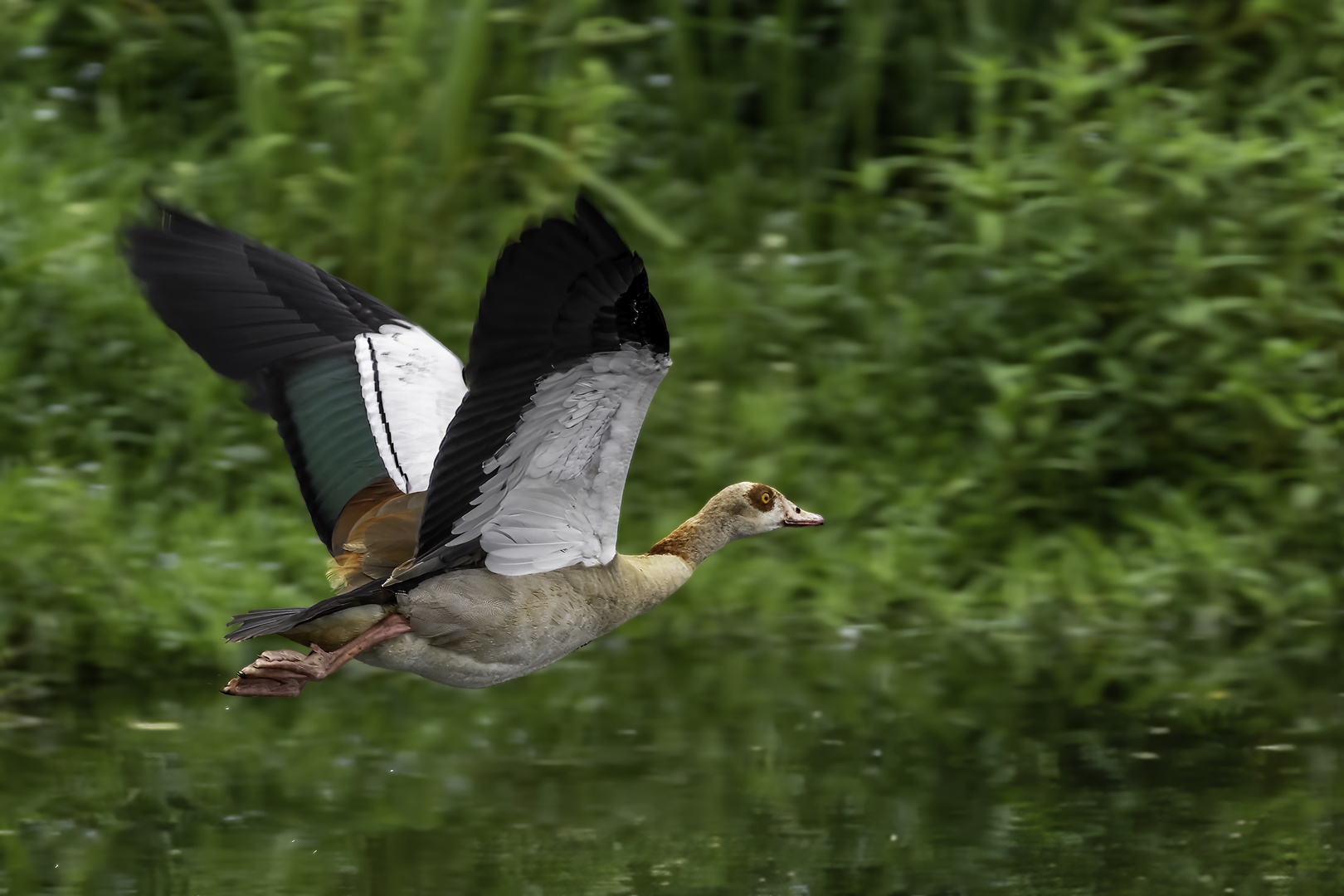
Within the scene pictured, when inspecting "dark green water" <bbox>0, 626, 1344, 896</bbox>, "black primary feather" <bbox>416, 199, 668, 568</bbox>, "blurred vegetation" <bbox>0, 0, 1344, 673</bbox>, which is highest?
"black primary feather" <bbox>416, 199, 668, 568</bbox>

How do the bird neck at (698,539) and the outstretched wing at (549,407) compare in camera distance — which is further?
the bird neck at (698,539)

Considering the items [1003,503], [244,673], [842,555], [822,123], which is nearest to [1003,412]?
[1003,503]

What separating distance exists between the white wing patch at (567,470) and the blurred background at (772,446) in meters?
1.11

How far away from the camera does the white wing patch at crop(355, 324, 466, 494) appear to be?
172 inches

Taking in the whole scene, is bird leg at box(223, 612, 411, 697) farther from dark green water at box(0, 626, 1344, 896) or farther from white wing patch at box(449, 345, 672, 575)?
dark green water at box(0, 626, 1344, 896)

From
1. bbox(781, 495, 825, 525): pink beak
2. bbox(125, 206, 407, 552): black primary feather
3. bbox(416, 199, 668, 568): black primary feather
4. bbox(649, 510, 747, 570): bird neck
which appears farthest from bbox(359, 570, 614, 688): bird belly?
bbox(781, 495, 825, 525): pink beak

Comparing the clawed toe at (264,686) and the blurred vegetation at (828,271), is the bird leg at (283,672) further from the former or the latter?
the blurred vegetation at (828,271)

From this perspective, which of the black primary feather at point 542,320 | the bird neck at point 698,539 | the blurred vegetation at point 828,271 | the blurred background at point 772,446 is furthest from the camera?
the blurred vegetation at point 828,271

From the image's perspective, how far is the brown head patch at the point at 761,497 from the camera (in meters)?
4.37

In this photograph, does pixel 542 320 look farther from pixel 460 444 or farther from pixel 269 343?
pixel 269 343

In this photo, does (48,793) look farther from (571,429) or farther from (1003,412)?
(1003,412)

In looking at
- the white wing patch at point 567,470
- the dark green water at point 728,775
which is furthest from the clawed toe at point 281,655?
the dark green water at point 728,775

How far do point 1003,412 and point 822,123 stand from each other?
5.89ft

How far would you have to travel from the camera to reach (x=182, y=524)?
652 centimetres
